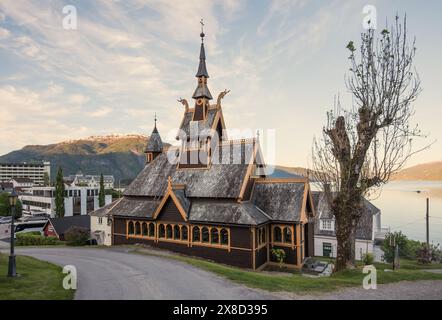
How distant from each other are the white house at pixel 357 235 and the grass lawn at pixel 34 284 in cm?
3264

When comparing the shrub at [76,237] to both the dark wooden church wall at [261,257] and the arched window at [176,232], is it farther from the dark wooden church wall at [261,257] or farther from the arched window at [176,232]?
the dark wooden church wall at [261,257]

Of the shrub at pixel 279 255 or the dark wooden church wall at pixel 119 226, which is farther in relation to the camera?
the dark wooden church wall at pixel 119 226

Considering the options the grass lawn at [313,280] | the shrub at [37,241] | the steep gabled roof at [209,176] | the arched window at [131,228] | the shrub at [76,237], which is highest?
the steep gabled roof at [209,176]

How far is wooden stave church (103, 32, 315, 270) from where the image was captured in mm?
24703

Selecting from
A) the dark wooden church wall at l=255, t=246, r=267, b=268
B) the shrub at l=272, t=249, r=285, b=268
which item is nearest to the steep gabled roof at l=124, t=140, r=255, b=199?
the dark wooden church wall at l=255, t=246, r=267, b=268

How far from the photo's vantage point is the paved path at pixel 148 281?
500 inches

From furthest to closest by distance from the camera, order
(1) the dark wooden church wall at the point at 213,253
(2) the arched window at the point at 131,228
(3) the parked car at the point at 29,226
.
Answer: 1. (3) the parked car at the point at 29,226
2. (2) the arched window at the point at 131,228
3. (1) the dark wooden church wall at the point at 213,253

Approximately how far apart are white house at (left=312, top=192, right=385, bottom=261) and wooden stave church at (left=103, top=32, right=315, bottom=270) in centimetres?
1244

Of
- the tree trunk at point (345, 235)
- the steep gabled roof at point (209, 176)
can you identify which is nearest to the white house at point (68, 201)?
the steep gabled roof at point (209, 176)

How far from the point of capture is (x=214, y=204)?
26.9 m

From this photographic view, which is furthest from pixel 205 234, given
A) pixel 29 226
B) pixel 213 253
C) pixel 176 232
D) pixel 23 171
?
pixel 23 171
